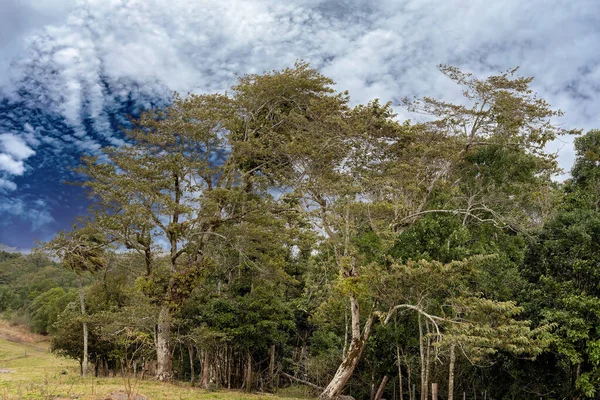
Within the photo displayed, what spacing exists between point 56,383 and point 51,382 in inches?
25.2

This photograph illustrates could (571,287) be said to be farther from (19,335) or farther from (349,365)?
(19,335)

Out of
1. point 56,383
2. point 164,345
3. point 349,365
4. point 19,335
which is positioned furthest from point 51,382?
point 19,335

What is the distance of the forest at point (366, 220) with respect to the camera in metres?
14.4

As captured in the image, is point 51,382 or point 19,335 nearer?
point 51,382

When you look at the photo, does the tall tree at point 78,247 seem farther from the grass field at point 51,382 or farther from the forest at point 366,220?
the grass field at point 51,382

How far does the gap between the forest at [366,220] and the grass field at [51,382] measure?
193 cm

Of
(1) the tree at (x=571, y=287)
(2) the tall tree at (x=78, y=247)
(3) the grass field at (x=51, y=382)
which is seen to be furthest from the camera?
(2) the tall tree at (x=78, y=247)

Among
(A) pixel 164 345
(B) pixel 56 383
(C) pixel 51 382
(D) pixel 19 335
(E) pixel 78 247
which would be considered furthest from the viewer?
(D) pixel 19 335

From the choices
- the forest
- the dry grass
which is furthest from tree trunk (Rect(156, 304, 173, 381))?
the dry grass

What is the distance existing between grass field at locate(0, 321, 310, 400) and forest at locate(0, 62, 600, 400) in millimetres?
1930

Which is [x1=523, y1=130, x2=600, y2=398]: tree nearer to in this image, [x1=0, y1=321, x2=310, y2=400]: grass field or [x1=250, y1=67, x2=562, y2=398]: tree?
[x1=250, y1=67, x2=562, y2=398]: tree

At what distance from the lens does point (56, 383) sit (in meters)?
14.1

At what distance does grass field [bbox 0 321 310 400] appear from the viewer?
10414 mm

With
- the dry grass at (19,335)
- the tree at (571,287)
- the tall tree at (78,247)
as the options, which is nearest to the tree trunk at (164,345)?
the tall tree at (78,247)
